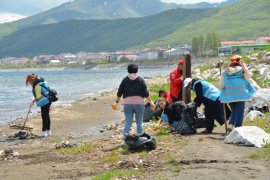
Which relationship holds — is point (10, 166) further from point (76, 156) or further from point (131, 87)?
point (131, 87)

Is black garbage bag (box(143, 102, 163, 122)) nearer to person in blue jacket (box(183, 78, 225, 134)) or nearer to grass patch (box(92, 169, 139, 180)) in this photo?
person in blue jacket (box(183, 78, 225, 134))

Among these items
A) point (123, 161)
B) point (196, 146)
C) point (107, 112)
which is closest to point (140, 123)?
point (196, 146)

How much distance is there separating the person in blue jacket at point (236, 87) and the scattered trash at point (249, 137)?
52.8 inches

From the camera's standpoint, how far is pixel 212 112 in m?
12.8

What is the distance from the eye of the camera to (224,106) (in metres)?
12.5

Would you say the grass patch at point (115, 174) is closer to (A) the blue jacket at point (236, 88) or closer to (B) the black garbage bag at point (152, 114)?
(A) the blue jacket at point (236, 88)

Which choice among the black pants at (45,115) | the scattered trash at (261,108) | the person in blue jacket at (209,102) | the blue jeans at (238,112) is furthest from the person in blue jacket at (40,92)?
the scattered trash at (261,108)

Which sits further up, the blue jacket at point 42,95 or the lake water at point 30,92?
the blue jacket at point 42,95

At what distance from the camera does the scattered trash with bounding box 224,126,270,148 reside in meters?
10.1

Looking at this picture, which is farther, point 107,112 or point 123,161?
point 107,112

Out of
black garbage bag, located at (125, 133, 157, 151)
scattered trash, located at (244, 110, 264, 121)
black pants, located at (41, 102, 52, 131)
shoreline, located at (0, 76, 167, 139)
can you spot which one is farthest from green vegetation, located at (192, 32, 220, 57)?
black garbage bag, located at (125, 133, 157, 151)

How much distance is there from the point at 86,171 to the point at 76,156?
1.80m

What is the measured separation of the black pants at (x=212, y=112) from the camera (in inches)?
499

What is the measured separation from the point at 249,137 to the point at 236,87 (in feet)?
6.56
